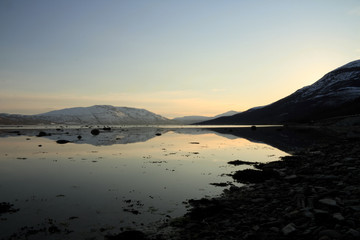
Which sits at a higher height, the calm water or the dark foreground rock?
the dark foreground rock

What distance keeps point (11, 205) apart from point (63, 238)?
6.44 metres

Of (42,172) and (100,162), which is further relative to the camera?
(100,162)

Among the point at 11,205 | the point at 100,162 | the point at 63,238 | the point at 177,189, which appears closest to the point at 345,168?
the point at 177,189

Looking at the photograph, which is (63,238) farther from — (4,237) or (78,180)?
(78,180)

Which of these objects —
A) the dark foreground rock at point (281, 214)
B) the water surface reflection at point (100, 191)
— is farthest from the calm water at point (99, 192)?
the dark foreground rock at point (281, 214)

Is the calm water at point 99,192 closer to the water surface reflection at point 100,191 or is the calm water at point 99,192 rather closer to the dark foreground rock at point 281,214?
the water surface reflection at point 100,191

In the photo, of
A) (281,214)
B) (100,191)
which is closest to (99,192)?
(100,191)

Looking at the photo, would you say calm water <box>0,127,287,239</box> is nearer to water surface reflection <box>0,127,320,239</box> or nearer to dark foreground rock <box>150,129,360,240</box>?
water surface reflection <box>0,127,320,239</box>

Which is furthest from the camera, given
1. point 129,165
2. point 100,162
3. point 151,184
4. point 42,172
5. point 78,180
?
point 100,162

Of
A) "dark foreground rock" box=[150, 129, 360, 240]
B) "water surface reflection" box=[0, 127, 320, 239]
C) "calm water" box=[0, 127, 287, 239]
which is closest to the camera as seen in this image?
"dark foreground rock" box=[150, 129, 360, 240]

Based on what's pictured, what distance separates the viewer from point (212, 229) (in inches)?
442

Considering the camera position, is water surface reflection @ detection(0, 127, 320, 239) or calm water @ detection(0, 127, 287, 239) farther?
water surface reflection @ detection(0, 127, 320, 239)

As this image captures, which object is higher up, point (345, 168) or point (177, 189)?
point (345, 168)

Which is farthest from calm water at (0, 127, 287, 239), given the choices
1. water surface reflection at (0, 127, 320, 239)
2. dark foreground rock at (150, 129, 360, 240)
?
Answer: dark foreground rock at (150, 129, 360, 240)
